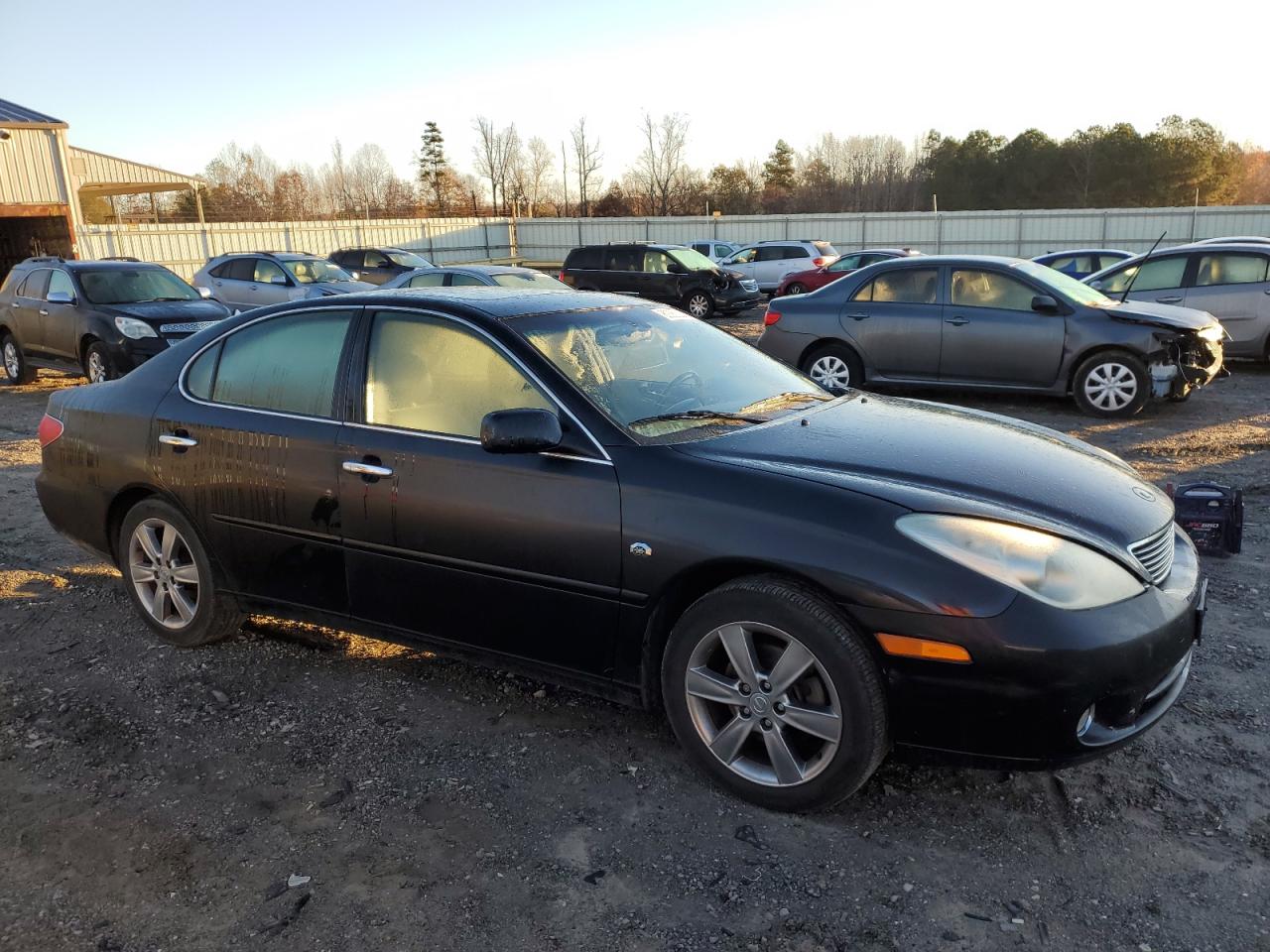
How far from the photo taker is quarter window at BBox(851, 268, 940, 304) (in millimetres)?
9953

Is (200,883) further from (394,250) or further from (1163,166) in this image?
(1163,166)

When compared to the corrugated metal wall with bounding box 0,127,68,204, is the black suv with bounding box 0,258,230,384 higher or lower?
lower

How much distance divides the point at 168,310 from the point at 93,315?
850mm

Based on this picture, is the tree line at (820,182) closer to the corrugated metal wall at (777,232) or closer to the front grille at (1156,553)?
the corrugated metal wall at (777,232)

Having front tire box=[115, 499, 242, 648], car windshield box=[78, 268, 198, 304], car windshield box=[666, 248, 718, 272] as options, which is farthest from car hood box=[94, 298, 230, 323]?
car windshield box=[666, 248, 718, 272]

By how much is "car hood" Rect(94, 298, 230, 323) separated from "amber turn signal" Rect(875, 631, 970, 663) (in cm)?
1149

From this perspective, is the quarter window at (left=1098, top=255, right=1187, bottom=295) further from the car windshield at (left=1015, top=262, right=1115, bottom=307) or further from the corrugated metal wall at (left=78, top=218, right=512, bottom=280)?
the corrugated metal wall at (left=78, top=218, right=512, bottom=280)

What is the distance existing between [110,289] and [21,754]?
10403 mm

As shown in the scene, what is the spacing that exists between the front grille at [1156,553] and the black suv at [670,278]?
1770 centimetres

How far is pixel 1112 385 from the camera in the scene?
9.12 metres

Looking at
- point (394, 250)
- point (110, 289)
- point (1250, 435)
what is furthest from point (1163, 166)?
point (110, 289)

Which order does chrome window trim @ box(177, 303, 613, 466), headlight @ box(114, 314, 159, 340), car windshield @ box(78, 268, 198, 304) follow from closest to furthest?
chrome window trim @ box(177, 303, 613, 466) → headlight @ box(114, 314, 159, 340) → car windshield @ box(78, 268, 198, 304)

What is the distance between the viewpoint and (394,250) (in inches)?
904

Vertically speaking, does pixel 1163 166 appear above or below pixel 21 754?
above
